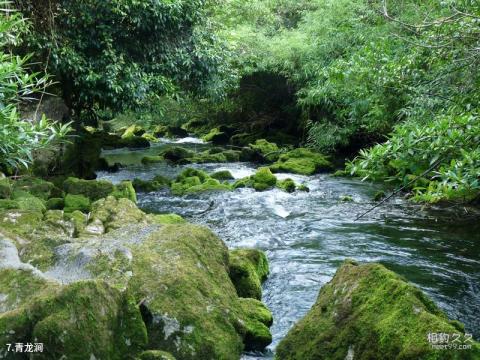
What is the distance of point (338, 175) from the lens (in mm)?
15844

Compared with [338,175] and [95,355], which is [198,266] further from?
[338,175]

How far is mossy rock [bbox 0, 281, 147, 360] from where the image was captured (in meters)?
3.87

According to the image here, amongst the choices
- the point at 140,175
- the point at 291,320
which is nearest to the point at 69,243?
the point at 291,320

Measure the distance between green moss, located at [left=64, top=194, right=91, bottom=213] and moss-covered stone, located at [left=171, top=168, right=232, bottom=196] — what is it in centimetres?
361

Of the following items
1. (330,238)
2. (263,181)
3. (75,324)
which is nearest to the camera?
(75,324)

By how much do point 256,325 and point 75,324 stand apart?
2.09 m

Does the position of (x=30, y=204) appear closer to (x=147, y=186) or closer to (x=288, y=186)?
(x=147, y=186)

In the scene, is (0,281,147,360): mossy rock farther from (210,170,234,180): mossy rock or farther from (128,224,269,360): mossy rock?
(210,170,234,180): mossy rock

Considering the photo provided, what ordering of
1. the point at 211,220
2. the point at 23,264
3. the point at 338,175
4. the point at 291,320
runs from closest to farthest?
the point at 23,264, the point at 291,320, the point at 211,220, the point at 338,175

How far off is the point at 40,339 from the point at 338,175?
12.9 meters

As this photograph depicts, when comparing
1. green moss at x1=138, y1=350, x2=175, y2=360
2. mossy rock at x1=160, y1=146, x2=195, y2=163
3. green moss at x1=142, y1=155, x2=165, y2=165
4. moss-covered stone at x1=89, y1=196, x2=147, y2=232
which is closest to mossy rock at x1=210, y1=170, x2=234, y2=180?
mossy rock at x1=160, y1=146, x2=195, y2=163

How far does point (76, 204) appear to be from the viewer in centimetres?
978

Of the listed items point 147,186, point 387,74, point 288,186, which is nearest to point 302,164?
point 288,186

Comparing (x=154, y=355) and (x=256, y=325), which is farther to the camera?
(x=256, y=325)
